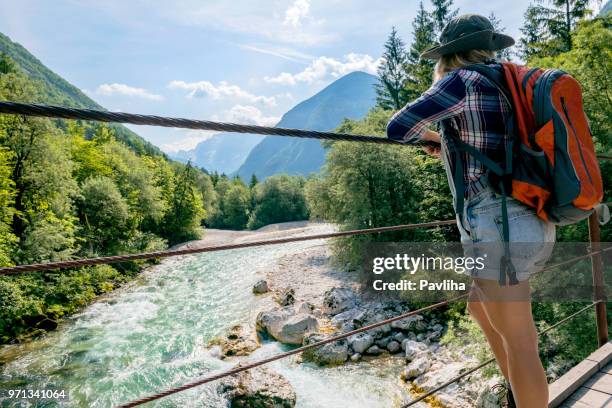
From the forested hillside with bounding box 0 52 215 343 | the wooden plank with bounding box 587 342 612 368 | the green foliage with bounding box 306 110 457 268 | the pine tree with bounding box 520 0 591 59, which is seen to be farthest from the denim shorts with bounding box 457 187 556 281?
the pine tree with bounding box 520 0 591 59

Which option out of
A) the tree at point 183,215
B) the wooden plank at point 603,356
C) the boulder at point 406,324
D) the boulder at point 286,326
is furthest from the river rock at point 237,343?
the tree at point 183,215

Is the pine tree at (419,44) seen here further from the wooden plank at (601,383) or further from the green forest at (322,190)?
the wooden plank at (601,383)

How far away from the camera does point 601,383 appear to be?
2273mm

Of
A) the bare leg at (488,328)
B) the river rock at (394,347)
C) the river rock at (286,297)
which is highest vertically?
the bare leg at (488,328)

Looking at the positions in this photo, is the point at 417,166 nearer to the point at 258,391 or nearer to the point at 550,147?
the point at 258,391

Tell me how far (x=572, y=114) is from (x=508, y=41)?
1.24 ft

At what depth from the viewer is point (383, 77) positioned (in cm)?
3059

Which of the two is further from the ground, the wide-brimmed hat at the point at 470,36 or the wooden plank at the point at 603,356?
the wide-brimmed hat at the point at 470,36

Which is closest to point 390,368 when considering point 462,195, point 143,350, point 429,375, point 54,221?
point 429,375

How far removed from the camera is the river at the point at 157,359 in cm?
837

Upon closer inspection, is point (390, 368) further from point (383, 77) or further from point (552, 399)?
point (383, 77)

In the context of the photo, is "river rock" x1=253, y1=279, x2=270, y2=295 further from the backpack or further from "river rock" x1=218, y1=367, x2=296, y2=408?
the backpack

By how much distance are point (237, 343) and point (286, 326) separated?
4.83 feet

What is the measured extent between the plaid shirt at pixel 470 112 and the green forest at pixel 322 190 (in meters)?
8.38
